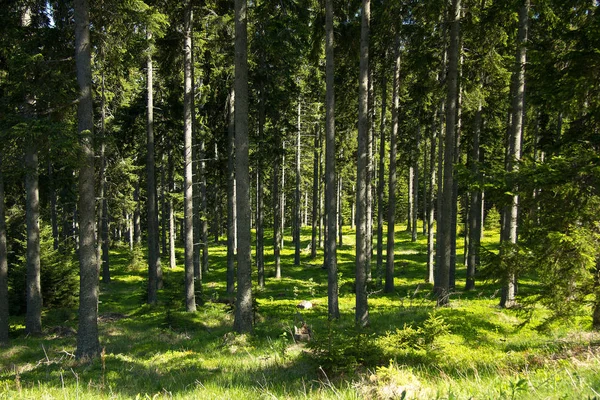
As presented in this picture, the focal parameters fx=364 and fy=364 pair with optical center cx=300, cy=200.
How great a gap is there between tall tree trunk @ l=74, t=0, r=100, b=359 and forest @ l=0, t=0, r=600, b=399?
1.8 inches

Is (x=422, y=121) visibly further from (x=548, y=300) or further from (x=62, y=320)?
(x=62, y=320)

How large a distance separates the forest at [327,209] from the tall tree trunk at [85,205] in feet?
0.15

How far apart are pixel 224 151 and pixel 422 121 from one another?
12139 mm

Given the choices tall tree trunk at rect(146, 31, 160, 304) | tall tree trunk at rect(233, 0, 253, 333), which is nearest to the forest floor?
tall tree trunk at rect(233, 0, 253, 333)

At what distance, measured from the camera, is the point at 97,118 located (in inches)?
960

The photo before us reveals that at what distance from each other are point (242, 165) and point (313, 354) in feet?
18.4

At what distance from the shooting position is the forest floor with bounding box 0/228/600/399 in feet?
15.4

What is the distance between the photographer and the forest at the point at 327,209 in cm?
627

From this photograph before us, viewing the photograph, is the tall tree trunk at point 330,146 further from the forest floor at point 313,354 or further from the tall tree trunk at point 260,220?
the tall tree trunk at point 260,220

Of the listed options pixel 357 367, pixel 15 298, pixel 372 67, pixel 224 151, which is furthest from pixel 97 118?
pixel 357 367

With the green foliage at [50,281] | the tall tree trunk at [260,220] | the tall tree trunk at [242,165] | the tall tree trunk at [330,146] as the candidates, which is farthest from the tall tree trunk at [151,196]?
the tall tree trunk at [330,146]

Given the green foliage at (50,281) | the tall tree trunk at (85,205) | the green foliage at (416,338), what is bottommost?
the green foliage at (50,281)

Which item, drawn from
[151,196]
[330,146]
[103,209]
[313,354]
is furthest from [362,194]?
[103,209]

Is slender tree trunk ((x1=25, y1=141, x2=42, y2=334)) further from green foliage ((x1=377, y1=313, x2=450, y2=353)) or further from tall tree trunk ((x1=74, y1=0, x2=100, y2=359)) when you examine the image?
green foliage ((x1=377, y1=313, x2=450, y2=353))
